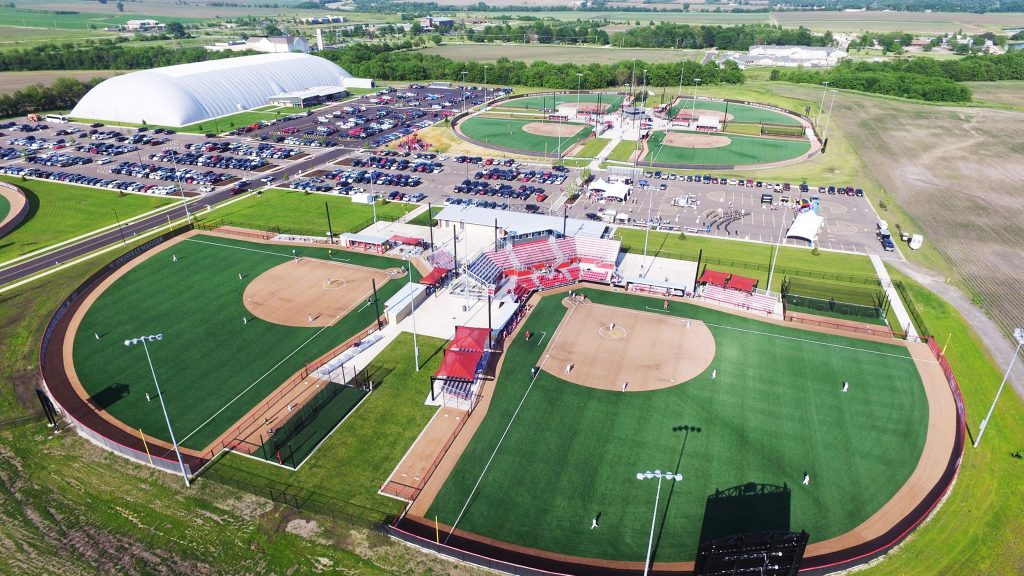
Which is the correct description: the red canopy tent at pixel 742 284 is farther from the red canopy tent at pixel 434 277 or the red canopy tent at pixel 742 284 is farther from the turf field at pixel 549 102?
the turf field at pixel 549 102

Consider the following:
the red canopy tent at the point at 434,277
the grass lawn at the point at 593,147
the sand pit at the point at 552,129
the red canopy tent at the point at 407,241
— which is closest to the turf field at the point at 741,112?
the sand pit at the point at 552,129

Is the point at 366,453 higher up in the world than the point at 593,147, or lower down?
lower down

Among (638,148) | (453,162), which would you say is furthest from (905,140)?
(453,162)

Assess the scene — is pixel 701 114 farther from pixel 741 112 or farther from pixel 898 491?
pixel 898 491

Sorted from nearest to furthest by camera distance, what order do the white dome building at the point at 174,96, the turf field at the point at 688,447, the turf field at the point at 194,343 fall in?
the turf field at the point at 688,447 → the turf field at the point at 194,343 → the white dome building at the point at 174,96

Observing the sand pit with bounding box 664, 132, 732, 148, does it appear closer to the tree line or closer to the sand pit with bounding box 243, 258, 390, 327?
the sand pit with bounding box 243, 258, 390, 327

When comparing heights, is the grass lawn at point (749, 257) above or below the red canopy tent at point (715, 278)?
below

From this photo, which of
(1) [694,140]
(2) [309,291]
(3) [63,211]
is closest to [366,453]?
(2) [309,291]

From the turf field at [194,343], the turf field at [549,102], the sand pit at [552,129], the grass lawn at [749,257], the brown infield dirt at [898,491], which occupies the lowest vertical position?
the brown infield dirt at [898,491]

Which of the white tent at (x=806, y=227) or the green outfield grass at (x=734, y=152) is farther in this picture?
the green outfield grass at (x=734, y=152)
